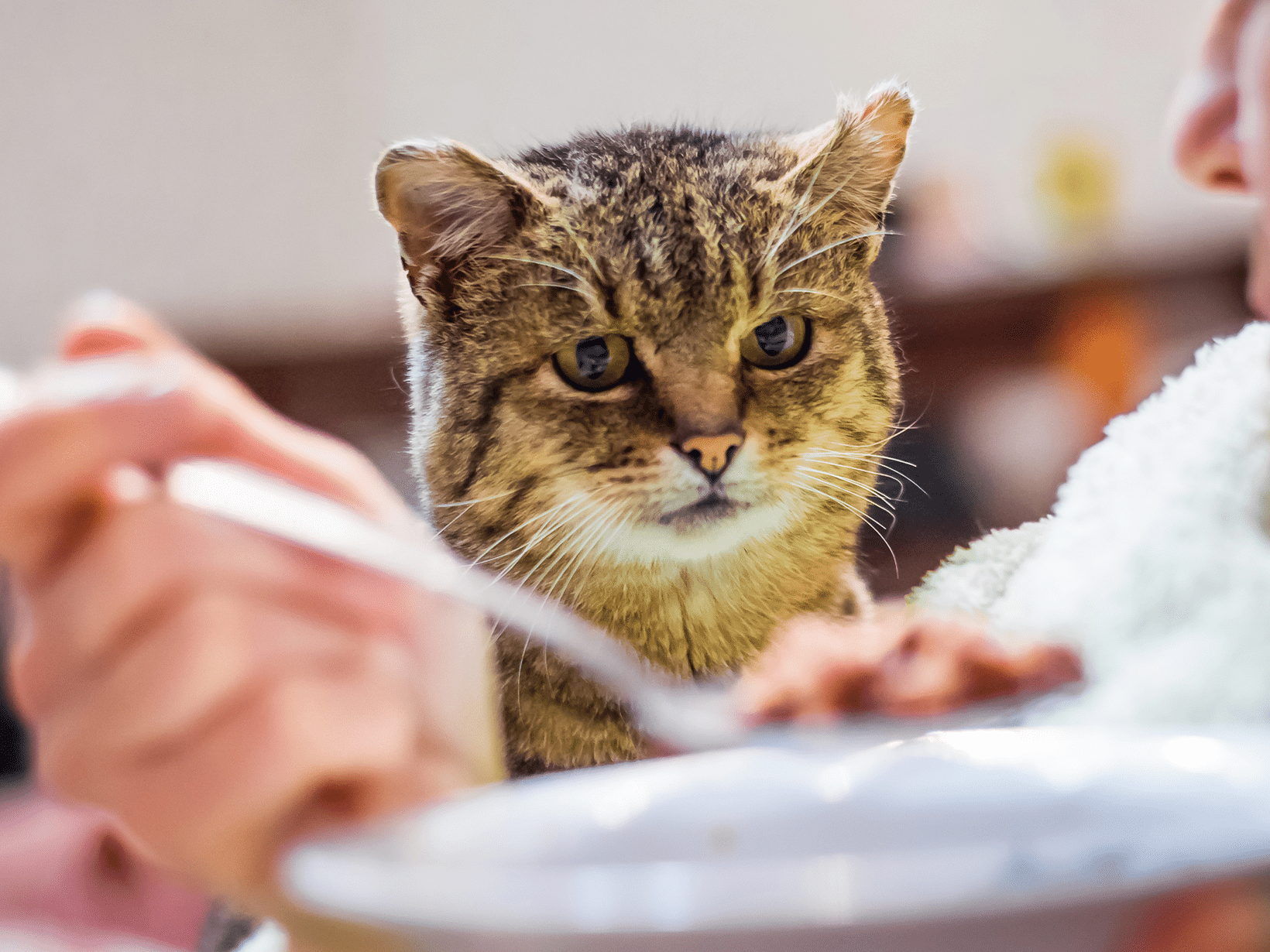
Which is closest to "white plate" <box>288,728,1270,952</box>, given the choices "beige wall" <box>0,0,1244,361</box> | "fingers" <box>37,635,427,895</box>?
"fingers" <box>37,635,427,895</box>

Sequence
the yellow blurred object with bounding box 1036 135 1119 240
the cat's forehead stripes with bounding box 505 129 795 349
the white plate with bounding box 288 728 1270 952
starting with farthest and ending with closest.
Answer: the yellow blurred object with bounding box 1036 135 1119 240, the cat's forehead stripes with bounding box 505 129 795 349, the white plate with bounding box 288 728 1270 952

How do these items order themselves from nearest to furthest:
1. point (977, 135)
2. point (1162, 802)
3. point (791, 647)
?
point (1162, 802)
point (791, 647)
point (977, 135)

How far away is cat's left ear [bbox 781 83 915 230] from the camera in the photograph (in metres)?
0.32

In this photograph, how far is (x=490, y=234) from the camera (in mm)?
325

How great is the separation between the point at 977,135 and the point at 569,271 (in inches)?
7.7

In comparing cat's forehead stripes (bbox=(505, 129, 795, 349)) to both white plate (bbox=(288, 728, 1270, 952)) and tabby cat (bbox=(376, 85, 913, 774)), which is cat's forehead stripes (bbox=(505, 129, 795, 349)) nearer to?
tabby cat (bbox=(376, 85, 913, 774))

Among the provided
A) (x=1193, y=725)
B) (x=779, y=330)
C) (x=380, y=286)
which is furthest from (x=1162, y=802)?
(x=380, y=286)

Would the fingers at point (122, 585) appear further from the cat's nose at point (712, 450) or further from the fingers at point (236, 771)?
the cat's nose at point (712, 450)

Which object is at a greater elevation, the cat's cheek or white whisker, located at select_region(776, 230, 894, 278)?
white whisker, located at select_region(776, 230, 894, 278)

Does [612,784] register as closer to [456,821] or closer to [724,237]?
[456,821]

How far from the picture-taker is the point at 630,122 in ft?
1.12

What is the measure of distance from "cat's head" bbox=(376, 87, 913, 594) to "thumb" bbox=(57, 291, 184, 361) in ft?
0.27

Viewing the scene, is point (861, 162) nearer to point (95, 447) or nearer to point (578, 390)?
point (578, 390)

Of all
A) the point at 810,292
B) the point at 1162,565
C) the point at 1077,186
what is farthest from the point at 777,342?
the point at 1077,186
